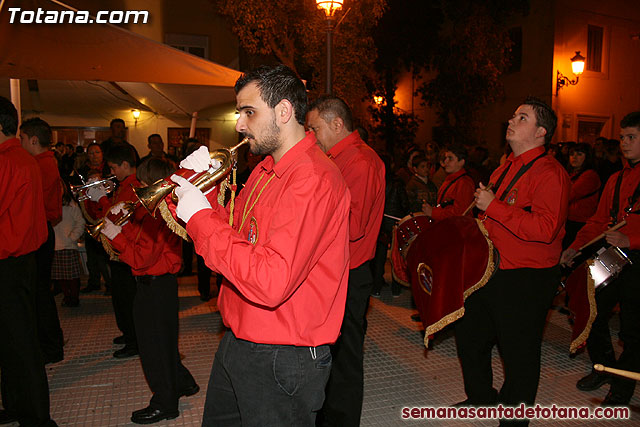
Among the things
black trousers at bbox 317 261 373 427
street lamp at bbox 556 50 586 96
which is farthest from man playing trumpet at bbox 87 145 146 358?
street lamp at bbox 556 50 586 96

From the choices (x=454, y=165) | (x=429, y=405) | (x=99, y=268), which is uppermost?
(x=454, y=165)

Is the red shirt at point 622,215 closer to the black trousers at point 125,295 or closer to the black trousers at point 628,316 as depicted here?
the black trousers at point 628,316

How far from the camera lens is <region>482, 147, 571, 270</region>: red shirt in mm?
3078

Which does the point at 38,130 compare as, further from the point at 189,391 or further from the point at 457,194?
the point at 457,194

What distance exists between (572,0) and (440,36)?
4.65 metres

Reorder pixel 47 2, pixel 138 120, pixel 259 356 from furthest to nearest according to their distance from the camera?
pixel 138 120 → pixel 47 2 → pixel 259 356

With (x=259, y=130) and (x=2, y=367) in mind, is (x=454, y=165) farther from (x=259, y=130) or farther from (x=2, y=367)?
(x=2, y=367)

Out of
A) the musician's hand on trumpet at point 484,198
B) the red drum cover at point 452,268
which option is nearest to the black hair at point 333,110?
the red drum cover at point 452,268

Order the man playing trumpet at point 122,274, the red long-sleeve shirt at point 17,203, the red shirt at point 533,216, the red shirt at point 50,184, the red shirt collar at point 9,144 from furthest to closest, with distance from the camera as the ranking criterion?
the red shirt at point 50,184 → the man playing trumpet at point 122,274 → the red shirt collar at point 9,144 → the red long-sleeve shirt at point 17,203 → the red shirt at point 533,216

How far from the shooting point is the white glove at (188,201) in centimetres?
190

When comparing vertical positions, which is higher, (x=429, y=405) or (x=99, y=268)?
(x=99, y=268)

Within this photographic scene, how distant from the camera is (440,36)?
19.2 m

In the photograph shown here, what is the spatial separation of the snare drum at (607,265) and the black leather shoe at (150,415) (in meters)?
3.31

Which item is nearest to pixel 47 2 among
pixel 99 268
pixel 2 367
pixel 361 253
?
pixel 99 268
